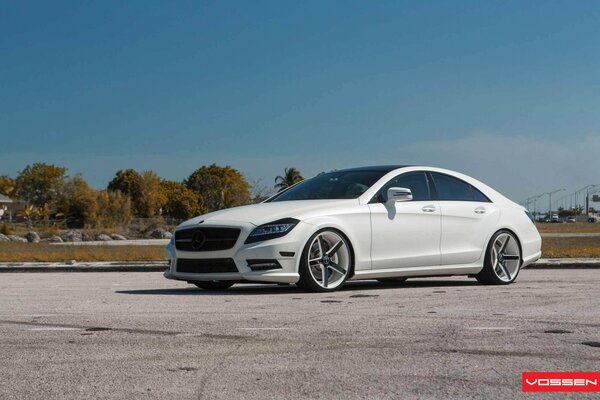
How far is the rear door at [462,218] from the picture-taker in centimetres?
1178

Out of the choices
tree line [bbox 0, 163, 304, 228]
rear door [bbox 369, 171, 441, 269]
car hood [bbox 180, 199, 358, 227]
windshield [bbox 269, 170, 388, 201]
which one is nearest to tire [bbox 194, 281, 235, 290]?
car hood [bbox 180, 199, 358, 227]

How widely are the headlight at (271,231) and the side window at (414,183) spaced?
170 cm

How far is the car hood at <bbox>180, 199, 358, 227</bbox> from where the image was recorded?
412 inches

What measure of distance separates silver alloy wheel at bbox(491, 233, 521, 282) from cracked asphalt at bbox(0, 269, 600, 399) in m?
1.74

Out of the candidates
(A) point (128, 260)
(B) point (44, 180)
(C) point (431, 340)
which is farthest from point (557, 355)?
(B) point (44, 180)

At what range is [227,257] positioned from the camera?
407 inches

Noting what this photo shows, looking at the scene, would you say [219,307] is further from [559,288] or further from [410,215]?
[559,288]

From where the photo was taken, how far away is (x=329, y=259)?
416 inches

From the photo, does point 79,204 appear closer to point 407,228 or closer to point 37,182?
point 37,182

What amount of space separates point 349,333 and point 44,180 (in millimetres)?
124883

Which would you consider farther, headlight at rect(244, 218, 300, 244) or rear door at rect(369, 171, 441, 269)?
rear door at rect(369, 171, 441, 269)

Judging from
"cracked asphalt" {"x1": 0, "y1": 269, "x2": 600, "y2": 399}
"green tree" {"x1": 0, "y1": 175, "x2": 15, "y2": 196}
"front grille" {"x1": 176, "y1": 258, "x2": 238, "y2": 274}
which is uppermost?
"green tree" {"x1": 0, "y1": 175, "x2": 15, "y2": 196}

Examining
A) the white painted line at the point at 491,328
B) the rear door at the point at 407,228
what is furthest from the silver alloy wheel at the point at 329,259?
the white painted line at the point at 491,328

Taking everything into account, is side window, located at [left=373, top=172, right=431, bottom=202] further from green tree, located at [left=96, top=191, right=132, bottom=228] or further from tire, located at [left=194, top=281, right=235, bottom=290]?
green tree, located at [left=96, top=191, right=132, bottom=228]
